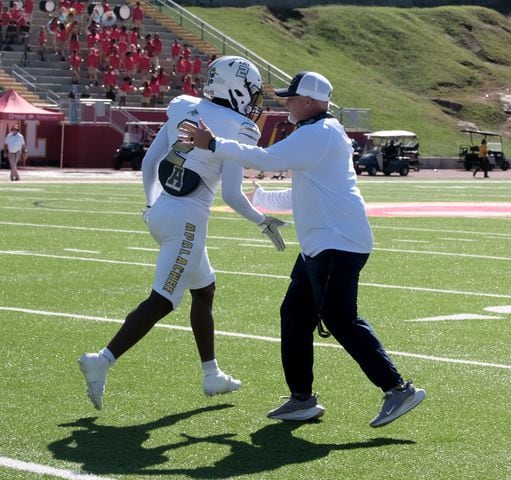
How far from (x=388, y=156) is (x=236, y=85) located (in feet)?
130

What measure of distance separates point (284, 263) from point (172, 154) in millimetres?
7795

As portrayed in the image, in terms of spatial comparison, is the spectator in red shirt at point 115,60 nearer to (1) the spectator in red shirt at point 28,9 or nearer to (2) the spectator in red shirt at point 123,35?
(2) the spectator in red shirt at point 123,35

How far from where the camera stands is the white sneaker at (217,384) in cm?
738

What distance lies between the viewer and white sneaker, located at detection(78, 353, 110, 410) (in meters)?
6.87

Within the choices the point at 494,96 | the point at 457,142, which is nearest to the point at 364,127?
the point at 457,142

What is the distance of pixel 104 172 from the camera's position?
40.9m

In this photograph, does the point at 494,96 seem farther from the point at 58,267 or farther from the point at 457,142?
the point at 58,267

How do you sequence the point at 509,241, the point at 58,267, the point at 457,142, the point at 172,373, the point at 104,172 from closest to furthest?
the point at 172,373
the point at 58,267
the point at 509,241
the point at 104,172
the point at 457,142

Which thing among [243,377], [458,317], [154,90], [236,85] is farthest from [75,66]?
[236,85]

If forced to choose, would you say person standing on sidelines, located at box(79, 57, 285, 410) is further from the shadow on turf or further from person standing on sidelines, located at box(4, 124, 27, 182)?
person standing on sidelines, located at box(4, 124, 27, 182)

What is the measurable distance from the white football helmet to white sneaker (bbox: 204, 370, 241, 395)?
1.45 m

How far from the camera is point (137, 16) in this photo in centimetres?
5091

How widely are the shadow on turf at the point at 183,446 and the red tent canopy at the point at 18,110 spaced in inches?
1291

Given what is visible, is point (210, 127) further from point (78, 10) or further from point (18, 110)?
point (78, 10)
